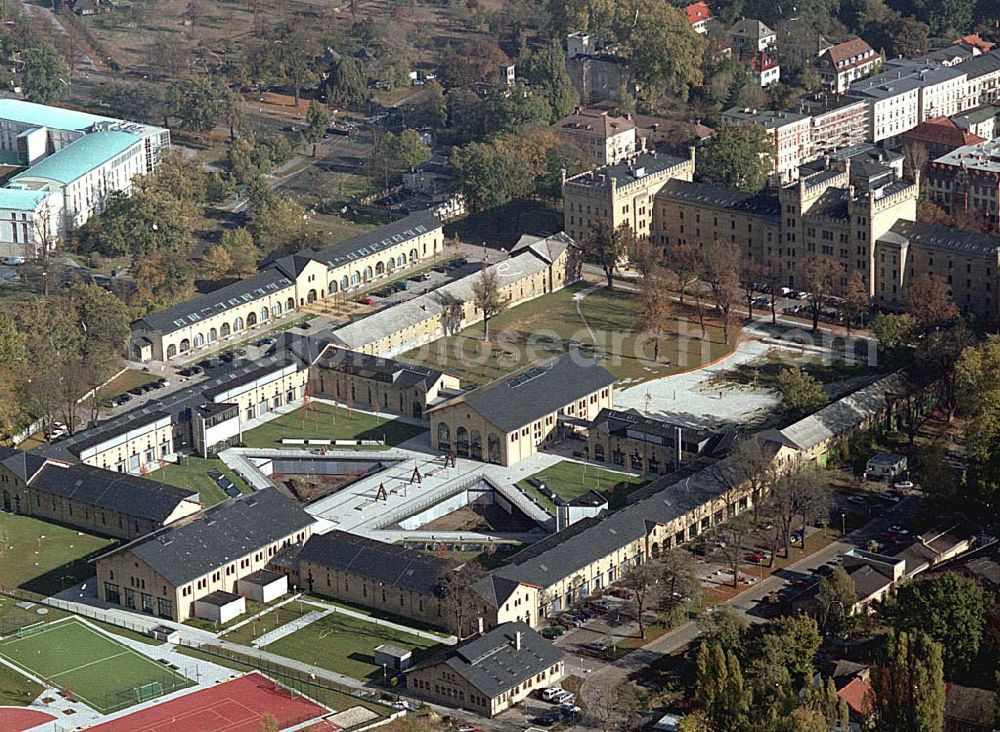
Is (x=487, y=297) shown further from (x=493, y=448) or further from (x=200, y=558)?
(x=200, y=558)

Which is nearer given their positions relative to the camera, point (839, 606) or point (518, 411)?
point (839, 606)

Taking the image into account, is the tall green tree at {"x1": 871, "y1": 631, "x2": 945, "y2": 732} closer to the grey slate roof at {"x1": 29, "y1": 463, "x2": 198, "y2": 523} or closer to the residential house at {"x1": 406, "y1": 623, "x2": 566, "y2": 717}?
the residential house at {"x1": 406, "y1": 623, "x2": 566, "y2": 717}

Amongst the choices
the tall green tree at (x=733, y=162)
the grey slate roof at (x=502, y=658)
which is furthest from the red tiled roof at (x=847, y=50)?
the grey slate roof at (x=502, y=658)

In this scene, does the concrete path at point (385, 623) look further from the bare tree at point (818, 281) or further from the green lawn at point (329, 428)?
the bare tree at point (818, 281)

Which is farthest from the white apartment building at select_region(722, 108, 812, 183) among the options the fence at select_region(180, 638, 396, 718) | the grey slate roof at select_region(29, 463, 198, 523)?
the fence at select_region(180, 638, 396, 718)

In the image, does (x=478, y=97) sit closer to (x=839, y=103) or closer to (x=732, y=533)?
(x=839, y=103)

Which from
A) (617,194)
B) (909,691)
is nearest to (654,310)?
(617,194)

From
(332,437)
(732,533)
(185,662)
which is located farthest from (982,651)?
(332,437)
